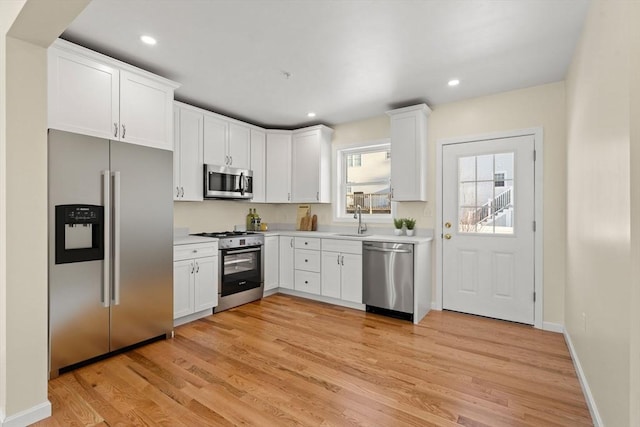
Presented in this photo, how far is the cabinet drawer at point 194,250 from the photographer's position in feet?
10.8

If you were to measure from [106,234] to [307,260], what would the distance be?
8.12 feet

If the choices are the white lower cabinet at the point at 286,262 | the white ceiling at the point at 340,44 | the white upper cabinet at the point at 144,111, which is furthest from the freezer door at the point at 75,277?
the white lower cabinet at the point at 286,262

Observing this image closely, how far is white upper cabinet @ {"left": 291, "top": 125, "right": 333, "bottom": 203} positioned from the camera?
4703mm

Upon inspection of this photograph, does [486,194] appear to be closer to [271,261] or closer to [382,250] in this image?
[382,250]

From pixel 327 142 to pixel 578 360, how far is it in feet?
12.3

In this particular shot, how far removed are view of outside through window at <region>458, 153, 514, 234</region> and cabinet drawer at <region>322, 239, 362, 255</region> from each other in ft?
4.09

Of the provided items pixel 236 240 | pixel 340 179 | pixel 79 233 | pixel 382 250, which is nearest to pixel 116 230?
pixel 79 233

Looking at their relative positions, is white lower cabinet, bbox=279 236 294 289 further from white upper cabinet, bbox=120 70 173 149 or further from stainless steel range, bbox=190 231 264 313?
white upper cabinet, bbox=120 70 173 149

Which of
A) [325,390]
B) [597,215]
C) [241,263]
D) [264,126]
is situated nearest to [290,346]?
[325,390]

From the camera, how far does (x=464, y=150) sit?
378 cm

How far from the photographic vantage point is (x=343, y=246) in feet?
13.3

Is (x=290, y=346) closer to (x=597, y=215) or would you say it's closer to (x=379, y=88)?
(x=597, y=215)

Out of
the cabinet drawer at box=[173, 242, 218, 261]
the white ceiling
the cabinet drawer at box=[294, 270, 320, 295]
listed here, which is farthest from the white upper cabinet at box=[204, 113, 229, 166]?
the cabinet drawer at box=[294, 270, 320, 295]

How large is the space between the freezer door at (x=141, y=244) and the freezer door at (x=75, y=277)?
3.7 inches
